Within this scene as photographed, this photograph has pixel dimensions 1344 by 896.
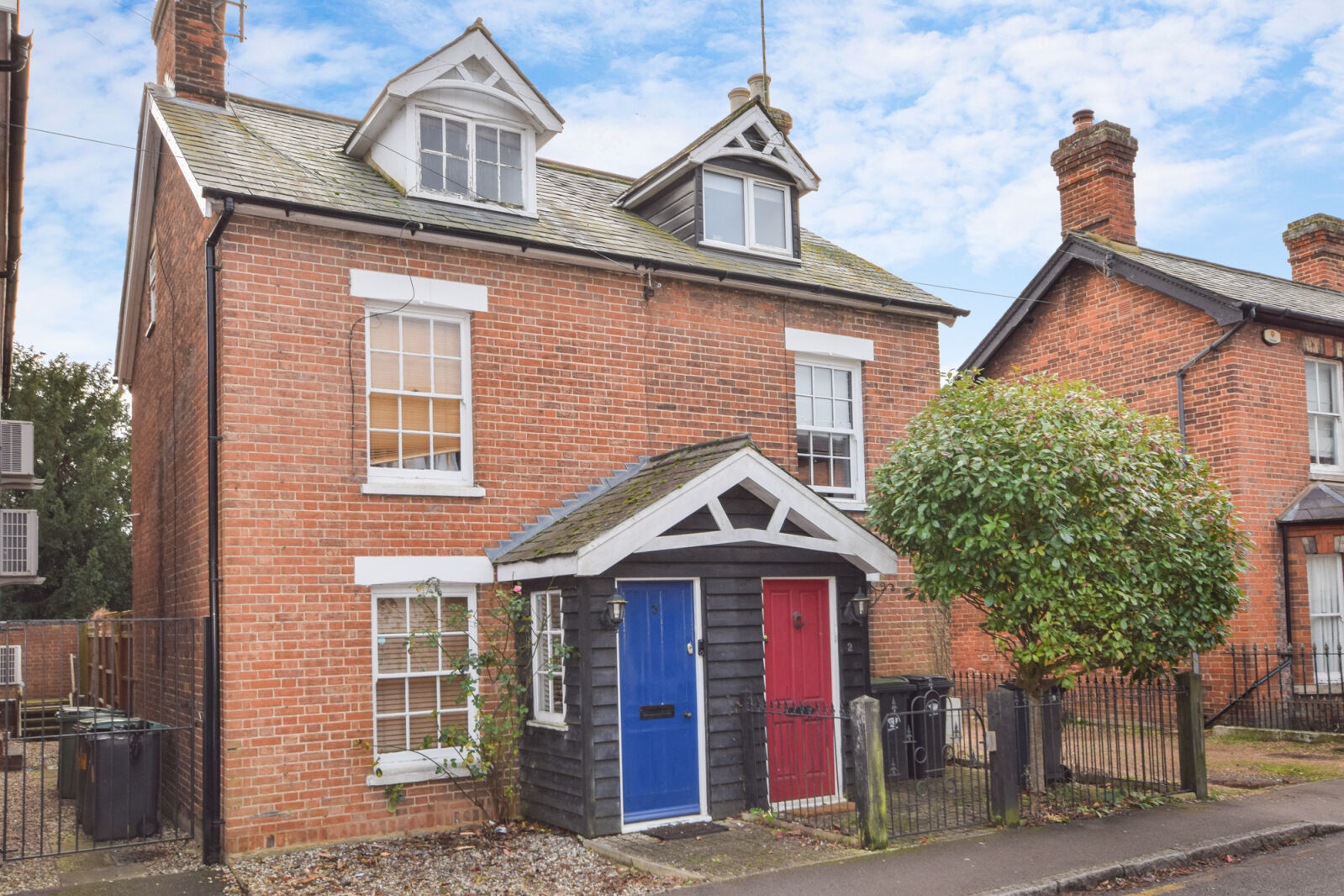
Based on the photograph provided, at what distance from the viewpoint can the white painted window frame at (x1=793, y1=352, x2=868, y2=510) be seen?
13180mm

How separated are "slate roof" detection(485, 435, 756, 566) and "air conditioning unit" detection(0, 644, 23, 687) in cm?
959

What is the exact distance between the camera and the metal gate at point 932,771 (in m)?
10.1

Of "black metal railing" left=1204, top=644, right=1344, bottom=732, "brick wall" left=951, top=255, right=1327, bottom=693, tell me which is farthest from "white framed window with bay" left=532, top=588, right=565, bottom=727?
"black metal railing" left=1204, top=644, right=1344, bottom=732

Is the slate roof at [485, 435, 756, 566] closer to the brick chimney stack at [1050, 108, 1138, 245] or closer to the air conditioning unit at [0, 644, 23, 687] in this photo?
the air conditioning unit at [0, 644, 23, 687]

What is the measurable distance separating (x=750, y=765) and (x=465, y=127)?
742 centimetres

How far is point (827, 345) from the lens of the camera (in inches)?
523

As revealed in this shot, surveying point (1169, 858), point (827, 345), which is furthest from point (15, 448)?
point (1169, 858)

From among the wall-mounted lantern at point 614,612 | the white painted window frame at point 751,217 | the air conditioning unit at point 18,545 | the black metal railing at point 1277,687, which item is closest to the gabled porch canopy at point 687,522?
the wall-mounted lantern at point 614,612

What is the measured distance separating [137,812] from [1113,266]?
53.1 ft

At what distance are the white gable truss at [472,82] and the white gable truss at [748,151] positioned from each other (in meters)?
1.83

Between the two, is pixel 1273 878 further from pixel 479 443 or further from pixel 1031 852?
pixel 479 443

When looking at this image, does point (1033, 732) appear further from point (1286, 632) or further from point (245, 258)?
point (245, 258)

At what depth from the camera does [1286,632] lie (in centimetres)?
1602

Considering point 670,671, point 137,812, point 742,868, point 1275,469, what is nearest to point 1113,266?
point 1275,469
